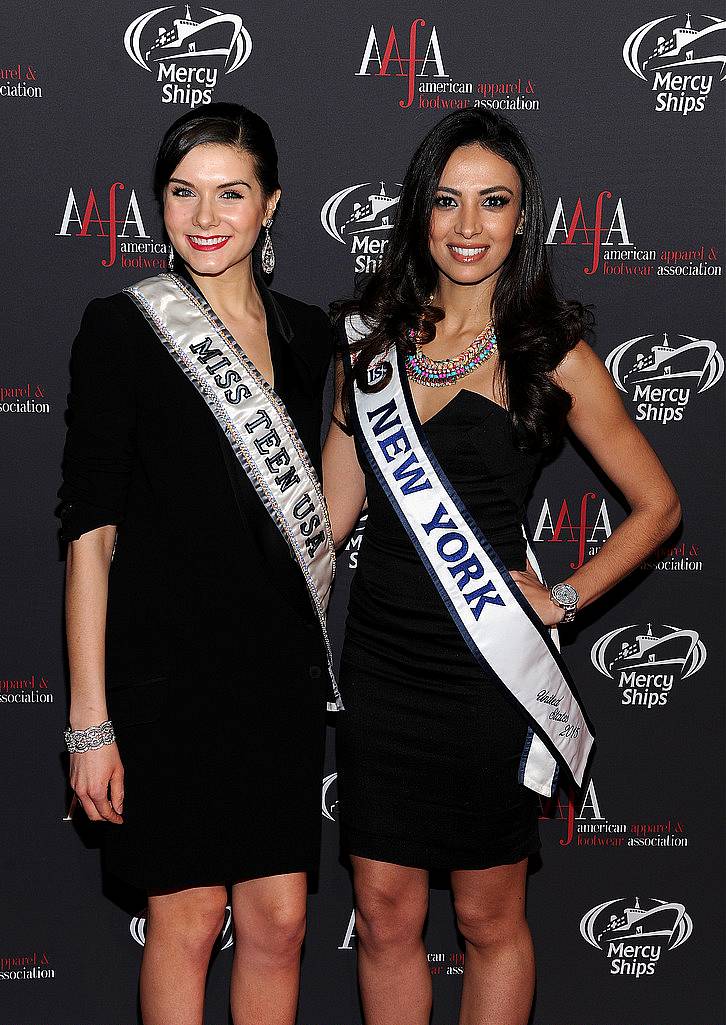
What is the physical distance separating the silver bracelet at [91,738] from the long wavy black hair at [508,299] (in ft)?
2.69

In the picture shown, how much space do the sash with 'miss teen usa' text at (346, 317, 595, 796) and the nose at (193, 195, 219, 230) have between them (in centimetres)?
44

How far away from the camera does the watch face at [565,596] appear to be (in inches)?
84.4

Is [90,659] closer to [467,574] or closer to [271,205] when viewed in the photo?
[467,574]

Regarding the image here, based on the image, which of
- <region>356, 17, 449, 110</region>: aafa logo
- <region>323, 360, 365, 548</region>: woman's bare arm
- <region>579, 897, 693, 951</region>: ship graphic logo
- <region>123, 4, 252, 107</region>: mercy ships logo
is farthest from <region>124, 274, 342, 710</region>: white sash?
<region>579, 897, 693, 951</region>: ship graphic logo

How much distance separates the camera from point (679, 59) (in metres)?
2.40

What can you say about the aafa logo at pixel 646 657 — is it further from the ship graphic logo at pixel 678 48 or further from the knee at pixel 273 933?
the ship graphic logo at pixel 678 48

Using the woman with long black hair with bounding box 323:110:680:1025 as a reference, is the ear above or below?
above

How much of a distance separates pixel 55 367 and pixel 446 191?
0.96 metres

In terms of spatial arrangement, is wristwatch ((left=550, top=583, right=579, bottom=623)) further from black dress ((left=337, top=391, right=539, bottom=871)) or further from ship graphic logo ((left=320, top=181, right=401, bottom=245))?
ship graphic logo ((left=320, top=181, right=401, bottom=245))

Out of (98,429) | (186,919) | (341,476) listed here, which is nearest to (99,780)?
(186,919)

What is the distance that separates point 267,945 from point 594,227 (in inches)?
65.3

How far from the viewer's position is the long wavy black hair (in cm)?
198

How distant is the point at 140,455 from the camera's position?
1.79m

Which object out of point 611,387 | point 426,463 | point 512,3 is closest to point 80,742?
point 426,463
